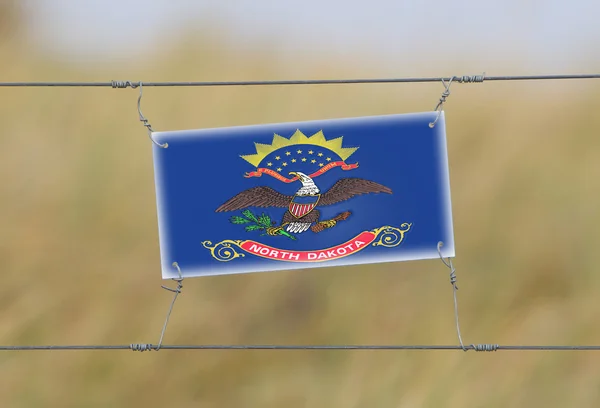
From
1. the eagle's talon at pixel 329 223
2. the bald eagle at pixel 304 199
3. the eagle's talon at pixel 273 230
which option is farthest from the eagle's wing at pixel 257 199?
the eagle's talon at pixel 329 223

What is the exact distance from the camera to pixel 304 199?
3.97 metres

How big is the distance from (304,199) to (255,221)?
290 millimetres

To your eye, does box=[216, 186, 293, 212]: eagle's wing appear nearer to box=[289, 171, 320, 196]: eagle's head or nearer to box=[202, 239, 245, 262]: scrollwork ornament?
box=[289, 171, 320, 196]: eagle's head

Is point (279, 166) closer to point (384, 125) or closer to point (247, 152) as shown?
point (247, 152)

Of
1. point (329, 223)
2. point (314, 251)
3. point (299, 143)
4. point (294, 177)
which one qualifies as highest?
point (299, 143)

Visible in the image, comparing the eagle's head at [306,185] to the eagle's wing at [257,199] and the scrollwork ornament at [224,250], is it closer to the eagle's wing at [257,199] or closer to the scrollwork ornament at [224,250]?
the eagle's wing at [257,199]

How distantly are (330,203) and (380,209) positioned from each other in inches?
10.6

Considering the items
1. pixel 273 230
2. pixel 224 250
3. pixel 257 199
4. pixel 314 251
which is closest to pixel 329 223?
pixel 314 251

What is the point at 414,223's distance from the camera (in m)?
3.94

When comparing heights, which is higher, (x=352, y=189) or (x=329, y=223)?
(x=352, y=189)

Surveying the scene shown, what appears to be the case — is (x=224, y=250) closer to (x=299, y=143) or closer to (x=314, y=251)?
(x=314, y=251)

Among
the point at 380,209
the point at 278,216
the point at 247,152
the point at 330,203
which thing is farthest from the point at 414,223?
the point at 247,152

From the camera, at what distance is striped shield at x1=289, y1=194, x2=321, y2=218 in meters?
3.95

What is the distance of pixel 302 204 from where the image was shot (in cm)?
396
